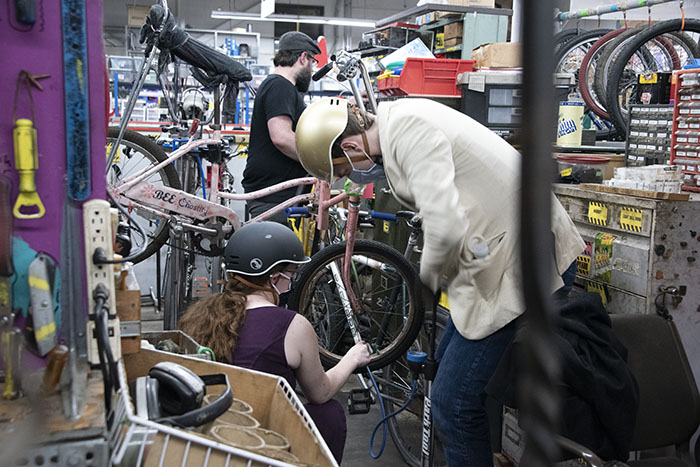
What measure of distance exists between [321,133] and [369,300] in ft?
5.68

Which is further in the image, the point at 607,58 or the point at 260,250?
the point at 607,58

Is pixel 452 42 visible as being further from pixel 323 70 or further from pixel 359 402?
pixel 359 402

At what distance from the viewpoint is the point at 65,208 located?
1.07 metres

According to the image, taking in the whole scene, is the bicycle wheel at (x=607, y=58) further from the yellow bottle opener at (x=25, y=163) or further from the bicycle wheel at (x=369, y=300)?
the yellow bottle opener at (x=25, y=163)

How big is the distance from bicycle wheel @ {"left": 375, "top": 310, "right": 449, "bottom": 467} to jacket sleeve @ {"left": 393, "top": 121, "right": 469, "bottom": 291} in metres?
1.34

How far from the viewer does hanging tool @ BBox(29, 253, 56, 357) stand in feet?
3.41

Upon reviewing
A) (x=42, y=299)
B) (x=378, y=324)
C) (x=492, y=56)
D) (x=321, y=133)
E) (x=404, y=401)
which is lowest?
(x=404, y=401)

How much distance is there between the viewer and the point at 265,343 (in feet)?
6.79

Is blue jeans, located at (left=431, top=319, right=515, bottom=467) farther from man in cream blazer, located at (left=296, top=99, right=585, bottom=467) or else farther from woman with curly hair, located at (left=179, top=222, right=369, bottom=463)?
woman with curly hair, located at (left=179, top=222, right=369, bottom=463)

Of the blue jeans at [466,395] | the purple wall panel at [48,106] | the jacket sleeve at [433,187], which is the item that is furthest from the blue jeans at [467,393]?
the purple wall panel at [48,106]

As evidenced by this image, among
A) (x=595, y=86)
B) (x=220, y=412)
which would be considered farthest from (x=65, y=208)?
(x=595, y=86)

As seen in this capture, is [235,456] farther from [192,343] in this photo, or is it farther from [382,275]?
[382,275]

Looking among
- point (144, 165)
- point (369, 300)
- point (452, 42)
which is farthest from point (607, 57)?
point (144, 165)

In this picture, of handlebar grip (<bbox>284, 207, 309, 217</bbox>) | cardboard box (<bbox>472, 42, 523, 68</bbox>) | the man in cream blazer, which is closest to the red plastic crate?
cardboard box (<bbox>472, 42, 523, 68</bbox>)
